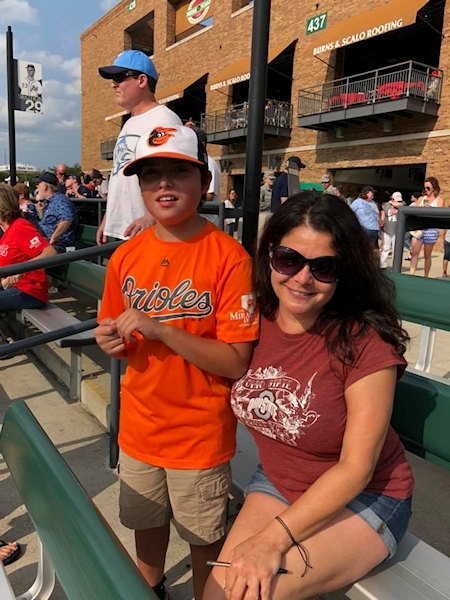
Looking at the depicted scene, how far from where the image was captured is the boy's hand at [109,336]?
1485 millimetres

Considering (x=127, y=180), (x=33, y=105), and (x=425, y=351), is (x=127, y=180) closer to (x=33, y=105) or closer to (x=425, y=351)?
(x=425, y=351)

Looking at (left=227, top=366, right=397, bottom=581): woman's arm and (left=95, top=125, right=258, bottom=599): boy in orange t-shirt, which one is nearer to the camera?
(left=227, top=366, right=397, bottom=581): woman's arm

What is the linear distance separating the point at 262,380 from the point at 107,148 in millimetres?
33314

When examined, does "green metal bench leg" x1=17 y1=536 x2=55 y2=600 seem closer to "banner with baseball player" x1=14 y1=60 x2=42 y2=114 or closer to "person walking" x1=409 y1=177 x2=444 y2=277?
"banner with baseball player" x1=14 y1=60 x2=42 y2=114

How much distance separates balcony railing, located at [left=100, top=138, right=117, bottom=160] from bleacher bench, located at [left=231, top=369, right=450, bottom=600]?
3215 cm

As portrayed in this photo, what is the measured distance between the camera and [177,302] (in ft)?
4.90

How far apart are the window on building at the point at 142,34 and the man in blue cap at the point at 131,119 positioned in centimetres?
2962

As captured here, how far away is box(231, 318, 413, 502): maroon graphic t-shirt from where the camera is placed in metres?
1.36

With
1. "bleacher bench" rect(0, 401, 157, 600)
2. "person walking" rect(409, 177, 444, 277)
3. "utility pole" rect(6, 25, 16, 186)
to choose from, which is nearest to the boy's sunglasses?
"bleacher bench" rect(0, 401, 157, 600)

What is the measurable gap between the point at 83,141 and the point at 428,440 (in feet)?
130

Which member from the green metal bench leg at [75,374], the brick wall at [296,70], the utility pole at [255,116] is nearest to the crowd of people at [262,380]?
the utility pole at [255,116]

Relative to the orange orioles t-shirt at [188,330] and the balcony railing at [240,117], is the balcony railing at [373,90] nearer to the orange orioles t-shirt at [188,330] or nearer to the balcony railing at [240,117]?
the balcony railing at [240,117]

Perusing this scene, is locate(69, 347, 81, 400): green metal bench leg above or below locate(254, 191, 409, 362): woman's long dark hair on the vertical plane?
below

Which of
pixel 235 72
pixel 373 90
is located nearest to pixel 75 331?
pixel 373 90
